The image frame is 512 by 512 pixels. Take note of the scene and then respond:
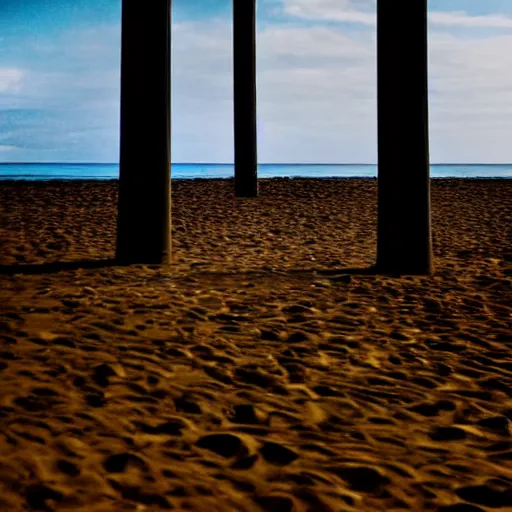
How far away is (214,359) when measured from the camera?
3.92m

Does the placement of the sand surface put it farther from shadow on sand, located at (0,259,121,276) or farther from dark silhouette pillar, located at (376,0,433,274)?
dark silhouette pillar, located at (376,0,433,274)

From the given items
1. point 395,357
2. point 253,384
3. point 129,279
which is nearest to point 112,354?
point 253,384

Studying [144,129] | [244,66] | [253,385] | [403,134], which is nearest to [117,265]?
[144,129]

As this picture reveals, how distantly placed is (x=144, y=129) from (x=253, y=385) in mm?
4239

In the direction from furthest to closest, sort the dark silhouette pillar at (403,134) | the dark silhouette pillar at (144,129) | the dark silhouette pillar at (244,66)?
the dark silhouette pillar at (244,66) → the dark silhouette pillar at (144,129) → the dark silhouette pillar at (403,134)

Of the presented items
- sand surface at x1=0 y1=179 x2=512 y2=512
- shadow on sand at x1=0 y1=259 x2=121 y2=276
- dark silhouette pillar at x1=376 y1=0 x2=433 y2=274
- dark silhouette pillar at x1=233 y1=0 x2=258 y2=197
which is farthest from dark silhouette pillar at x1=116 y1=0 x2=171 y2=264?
dark silhouette pillar at x1=233 y1=0 x2=258 y2=197

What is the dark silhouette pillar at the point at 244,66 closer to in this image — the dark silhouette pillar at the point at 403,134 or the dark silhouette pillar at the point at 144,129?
the dark silhouette pillar at the point at 144,129

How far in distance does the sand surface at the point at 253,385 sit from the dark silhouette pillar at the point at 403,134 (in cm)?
42

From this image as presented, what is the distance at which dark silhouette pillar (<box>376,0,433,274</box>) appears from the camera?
6664mm

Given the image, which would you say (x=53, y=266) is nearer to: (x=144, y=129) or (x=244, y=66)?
(x=144, y=129)

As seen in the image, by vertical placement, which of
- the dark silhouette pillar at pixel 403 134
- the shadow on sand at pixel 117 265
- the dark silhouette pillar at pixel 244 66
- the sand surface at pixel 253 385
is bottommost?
the sand surface at pixel 253 385

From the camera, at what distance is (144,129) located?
274 inches

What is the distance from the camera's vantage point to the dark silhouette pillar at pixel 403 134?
21.9 ft

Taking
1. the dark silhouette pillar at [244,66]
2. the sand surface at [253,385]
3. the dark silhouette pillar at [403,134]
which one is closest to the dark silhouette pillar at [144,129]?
the sand surface at [253,385]
